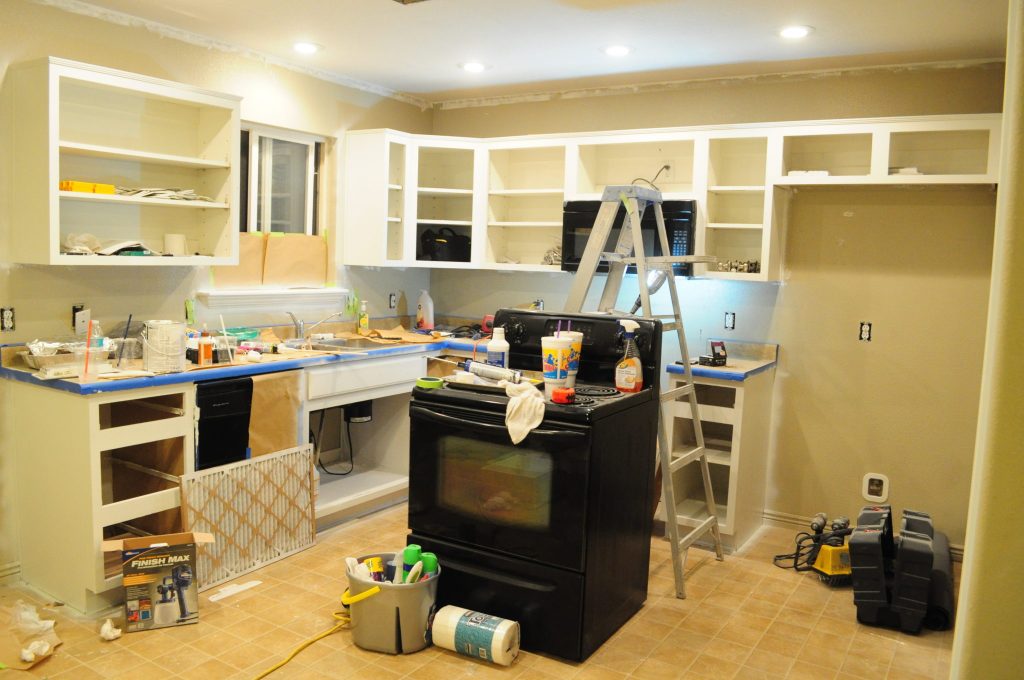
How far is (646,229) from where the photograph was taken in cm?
423

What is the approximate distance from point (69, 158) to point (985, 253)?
14.6 ft

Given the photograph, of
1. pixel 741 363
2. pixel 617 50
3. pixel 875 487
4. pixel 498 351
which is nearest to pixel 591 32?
pixel 617 50

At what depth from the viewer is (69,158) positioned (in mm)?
3480

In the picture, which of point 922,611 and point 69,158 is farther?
point 69,158

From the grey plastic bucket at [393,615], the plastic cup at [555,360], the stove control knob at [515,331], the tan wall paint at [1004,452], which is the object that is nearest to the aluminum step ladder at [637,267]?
the stove control knob at [515,331]

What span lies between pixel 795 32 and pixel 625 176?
1427 mm

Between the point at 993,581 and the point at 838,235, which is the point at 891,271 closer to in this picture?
the point at 838,235

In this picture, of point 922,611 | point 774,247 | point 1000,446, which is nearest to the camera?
point 1000,446

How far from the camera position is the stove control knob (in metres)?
3.32

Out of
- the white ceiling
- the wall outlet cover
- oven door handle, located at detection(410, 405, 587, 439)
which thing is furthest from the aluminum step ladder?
the wall outlet cover

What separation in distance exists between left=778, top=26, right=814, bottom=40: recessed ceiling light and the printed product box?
3.38 meters

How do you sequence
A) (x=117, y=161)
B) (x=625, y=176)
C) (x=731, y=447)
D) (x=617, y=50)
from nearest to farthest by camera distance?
(x=117, y=161) < (x=617, y=50) < (x=731, y=447) < (x=625, y=176)

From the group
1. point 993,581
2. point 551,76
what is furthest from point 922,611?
point 551,76

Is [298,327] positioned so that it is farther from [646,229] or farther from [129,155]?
[646,229]
